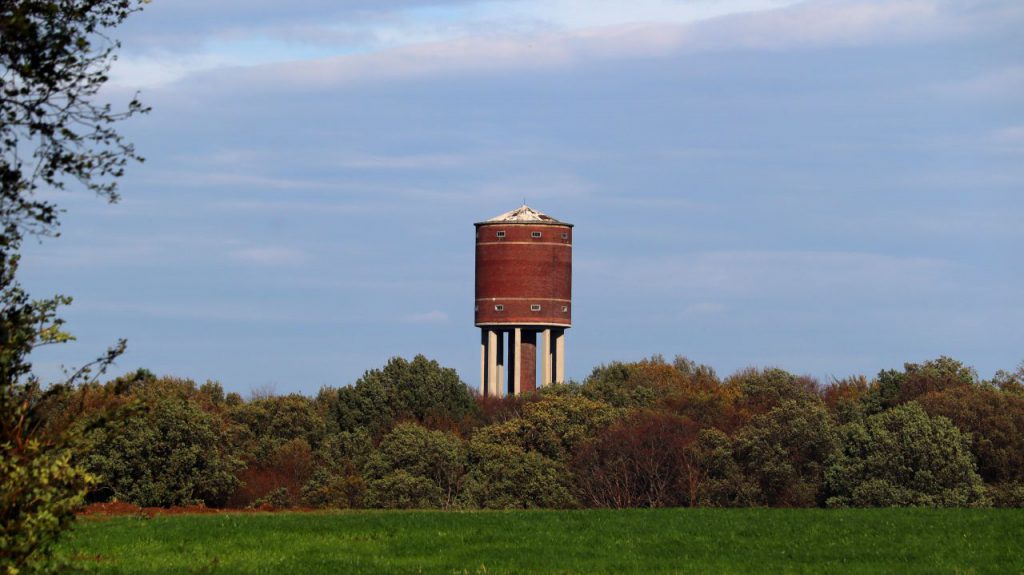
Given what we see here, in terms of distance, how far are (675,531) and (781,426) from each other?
40743mm

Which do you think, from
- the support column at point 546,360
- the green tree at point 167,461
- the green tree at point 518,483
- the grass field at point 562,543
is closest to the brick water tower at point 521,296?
the support column at point 546,360

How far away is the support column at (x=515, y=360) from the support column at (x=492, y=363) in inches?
41.2

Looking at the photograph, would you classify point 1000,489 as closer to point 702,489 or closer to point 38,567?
point 702,489

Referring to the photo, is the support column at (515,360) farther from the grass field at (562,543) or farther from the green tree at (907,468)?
the grass field at (562,543)

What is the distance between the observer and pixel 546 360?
8938 cm

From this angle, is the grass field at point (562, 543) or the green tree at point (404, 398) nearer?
the grass field at point (562, 543)

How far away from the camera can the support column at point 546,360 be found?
87.8m

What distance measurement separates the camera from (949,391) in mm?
73000

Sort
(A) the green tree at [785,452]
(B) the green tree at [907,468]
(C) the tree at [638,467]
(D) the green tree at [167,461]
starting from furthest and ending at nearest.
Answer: (C) the tree at [638,467]
(A) the green tree at [785,452]
(D) the green tree at [167,461]
(B) the green tree at [907,468]

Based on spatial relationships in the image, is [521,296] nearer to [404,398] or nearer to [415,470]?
[404,398]

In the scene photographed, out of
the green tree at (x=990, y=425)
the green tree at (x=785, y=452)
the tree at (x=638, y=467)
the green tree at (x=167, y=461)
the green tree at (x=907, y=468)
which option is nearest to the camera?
the green tree at (x=907, y=468)

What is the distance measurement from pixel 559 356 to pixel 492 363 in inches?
189

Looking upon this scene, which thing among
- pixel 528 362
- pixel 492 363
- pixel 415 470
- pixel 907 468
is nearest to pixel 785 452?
pixel 907 468

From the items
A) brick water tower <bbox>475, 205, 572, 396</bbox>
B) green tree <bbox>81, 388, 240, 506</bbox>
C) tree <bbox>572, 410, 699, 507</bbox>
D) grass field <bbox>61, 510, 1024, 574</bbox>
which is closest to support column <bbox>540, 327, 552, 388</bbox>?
brick water tower <bbox>475, 205, 572, 396</bbox>
